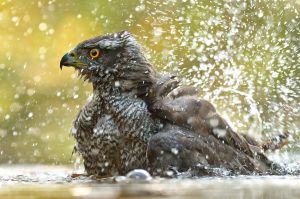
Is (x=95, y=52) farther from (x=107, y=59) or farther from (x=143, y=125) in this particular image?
(x=143, y=125)

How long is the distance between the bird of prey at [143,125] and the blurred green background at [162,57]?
101cm

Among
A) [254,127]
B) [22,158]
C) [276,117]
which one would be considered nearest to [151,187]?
[254,127]

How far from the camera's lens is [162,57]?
909cm

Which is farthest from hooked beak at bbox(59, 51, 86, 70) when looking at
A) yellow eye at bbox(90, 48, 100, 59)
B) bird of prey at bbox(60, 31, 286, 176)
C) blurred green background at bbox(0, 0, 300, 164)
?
blurred green background at bbox(0, 0, 300, 164)

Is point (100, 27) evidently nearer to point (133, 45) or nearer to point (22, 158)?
point (22, 158)

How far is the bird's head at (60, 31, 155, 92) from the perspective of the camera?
7156 millimetres

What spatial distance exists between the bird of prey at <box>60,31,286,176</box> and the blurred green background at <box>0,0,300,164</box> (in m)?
1.01

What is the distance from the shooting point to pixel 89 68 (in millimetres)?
A: 7215

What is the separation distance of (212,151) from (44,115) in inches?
231

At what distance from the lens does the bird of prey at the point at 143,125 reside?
6.45m

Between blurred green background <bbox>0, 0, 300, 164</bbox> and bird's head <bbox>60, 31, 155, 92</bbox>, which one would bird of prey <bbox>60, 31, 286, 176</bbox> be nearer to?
bird's head <bbox>60, 31, 155, 92</bbox>

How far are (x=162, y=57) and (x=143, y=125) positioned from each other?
255 centimetres

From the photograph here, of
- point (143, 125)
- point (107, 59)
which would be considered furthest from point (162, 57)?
point (143, 125)

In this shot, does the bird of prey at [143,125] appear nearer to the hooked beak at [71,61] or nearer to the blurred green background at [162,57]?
the hooked beak at [71,61]
